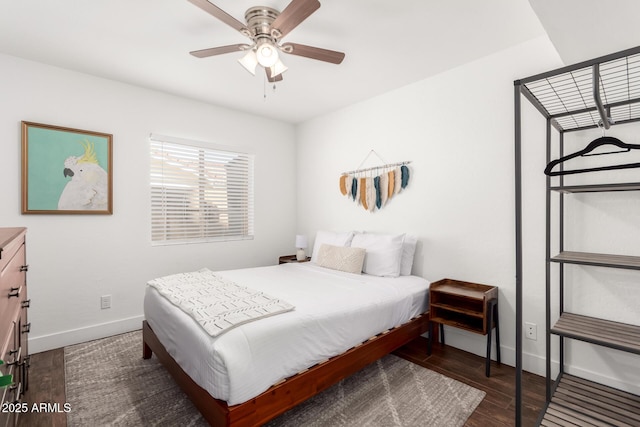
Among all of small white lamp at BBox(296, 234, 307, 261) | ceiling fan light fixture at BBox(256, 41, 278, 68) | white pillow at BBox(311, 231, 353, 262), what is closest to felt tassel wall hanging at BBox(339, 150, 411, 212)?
white pillow at BBox(311, 231, 353, 262)

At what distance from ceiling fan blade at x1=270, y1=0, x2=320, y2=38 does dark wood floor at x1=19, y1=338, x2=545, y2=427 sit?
252 centimetres

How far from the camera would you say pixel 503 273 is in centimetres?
254

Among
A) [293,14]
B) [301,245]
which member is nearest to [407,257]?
[301,245]

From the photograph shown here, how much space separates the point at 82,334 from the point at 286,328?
2439 millimetres

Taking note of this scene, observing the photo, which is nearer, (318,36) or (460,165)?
(318,36)

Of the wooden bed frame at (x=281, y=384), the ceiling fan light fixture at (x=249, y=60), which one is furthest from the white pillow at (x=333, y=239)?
the ceiling fan light fixture at (x=249, y=60)

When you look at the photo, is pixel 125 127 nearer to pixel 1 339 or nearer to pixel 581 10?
pixel 1 339

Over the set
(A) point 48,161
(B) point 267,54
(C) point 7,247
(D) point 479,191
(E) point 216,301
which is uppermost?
(B) point 267,54

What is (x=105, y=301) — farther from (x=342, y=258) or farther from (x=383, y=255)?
(x=383, y=255)

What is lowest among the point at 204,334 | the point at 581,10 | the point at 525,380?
the point at 525,380

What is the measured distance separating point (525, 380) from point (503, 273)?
79 cm

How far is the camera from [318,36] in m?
2.31

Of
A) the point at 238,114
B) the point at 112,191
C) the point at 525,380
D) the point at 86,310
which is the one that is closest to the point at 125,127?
the point at 112,191

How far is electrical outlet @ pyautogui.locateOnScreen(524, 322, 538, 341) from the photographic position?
2361 mm
